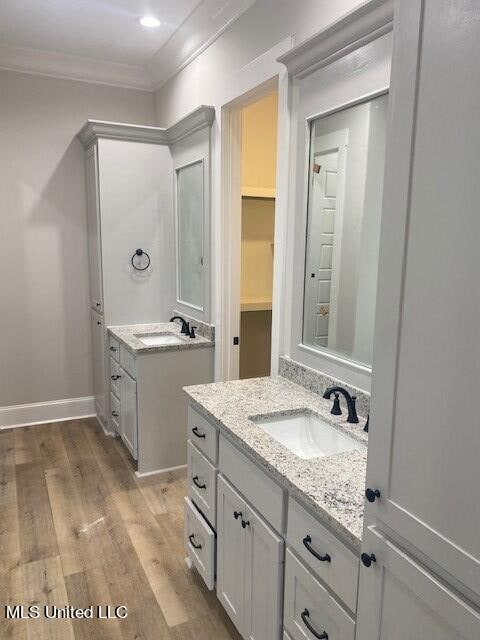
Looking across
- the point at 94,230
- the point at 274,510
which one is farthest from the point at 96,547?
the point at 94,230

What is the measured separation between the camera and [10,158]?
357cm

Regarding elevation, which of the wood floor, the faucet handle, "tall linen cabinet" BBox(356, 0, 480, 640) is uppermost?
"tall linen cabinet" BBox(356, 0, 480, 640)

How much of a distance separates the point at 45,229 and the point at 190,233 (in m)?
1.26

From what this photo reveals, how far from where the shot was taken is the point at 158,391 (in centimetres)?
302

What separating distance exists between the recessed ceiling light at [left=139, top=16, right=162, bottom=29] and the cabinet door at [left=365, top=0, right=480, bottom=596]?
2410 millimetres

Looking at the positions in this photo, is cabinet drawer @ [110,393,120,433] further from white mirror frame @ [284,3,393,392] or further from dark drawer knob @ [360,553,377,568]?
dark drawer knob @ [360,553,377,568]

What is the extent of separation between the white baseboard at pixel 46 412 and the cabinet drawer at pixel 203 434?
2.30m

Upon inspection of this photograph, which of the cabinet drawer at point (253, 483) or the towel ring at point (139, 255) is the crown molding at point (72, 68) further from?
the cabinet drawer at point (253, 483)

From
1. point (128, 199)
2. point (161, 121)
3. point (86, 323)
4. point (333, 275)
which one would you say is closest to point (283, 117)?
point (333, 275)

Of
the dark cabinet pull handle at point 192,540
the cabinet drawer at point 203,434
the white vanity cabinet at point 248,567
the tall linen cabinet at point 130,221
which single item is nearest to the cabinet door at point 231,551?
the white vanity cabinet at point 248,567

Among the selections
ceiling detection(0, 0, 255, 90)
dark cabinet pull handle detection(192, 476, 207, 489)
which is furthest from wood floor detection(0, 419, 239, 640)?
ceiling detection(0, 0, 255, 90)

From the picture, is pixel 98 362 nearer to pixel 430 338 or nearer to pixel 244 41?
pixel 244 41

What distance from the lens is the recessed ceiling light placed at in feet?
9.22

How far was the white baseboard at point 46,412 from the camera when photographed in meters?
3.85
